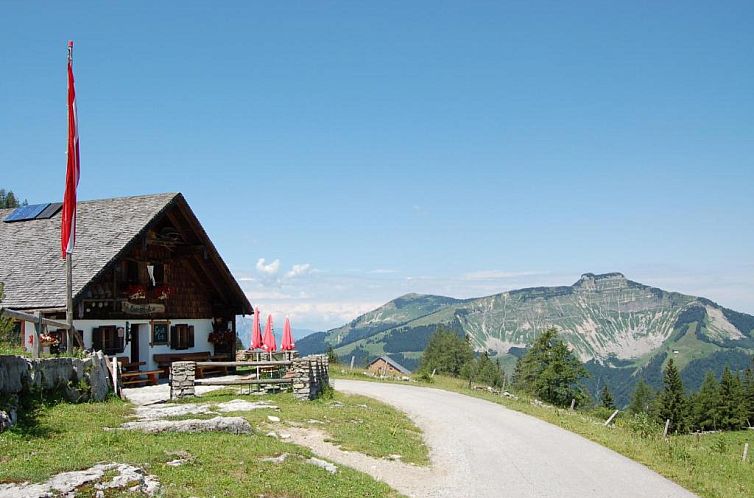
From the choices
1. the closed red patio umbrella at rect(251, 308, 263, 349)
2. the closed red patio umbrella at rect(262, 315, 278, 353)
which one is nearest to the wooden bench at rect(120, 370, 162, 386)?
the closed red patio umbrella at rect(262, 315, 278, 353)

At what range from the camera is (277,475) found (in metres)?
10.7

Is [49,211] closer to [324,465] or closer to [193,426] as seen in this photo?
[193,426]

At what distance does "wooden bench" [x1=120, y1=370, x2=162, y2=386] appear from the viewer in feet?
83.1

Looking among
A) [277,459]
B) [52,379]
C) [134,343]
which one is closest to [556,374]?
[134,343]

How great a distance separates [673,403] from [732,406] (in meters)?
9.74

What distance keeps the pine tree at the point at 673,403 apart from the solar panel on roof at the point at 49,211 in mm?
86873

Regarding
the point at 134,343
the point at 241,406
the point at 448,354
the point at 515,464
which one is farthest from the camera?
the point at 448,354

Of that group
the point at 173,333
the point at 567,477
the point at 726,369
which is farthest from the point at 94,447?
the point at 726,369

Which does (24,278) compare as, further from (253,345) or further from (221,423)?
(221,423)

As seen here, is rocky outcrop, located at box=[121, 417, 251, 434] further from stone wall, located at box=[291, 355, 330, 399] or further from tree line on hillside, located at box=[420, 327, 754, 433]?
tree line on hillside, located at box=[420, 327, 754, 433]

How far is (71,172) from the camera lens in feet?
57.8

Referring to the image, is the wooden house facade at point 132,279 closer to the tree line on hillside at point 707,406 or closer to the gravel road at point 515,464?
the gravel road at point 515,464

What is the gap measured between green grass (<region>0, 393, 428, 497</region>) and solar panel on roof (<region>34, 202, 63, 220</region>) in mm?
17328

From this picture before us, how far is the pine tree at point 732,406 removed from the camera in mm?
96125
